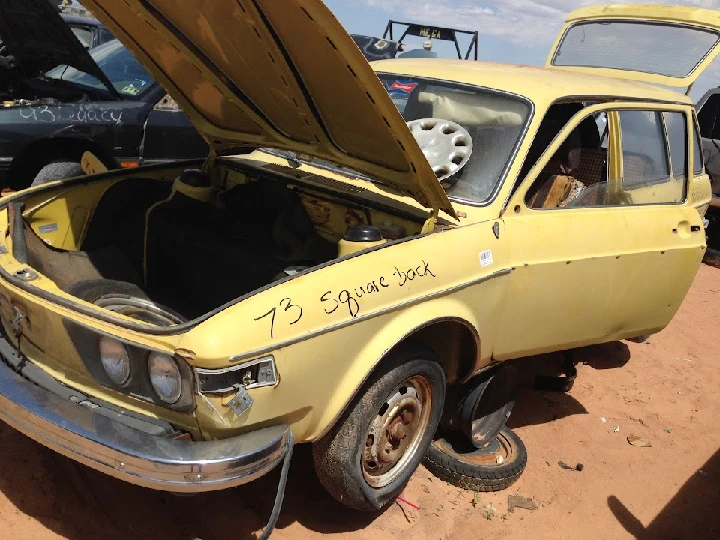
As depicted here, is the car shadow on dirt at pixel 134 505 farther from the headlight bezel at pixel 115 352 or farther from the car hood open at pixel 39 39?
the car hood open at pixel 39 39

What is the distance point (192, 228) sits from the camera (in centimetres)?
347

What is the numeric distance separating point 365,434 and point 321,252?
3.26 feet

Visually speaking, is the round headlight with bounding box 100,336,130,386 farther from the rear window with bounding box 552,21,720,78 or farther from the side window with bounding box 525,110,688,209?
the rear window with bounding box 552,21,720,78

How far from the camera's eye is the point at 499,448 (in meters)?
3.74

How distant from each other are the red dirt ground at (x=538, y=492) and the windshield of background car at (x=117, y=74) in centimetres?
411

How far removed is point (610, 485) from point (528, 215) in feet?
5.32

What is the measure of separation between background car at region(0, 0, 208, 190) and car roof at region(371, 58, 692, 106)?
271 cm

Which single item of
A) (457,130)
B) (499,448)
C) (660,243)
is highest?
(457,130)

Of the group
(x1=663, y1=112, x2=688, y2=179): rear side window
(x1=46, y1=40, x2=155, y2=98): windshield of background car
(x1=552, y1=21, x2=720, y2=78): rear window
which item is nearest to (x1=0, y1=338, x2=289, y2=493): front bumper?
(x1=663, y1=112, x2=688, y2=179): rear side window

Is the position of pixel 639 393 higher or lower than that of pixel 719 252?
higher

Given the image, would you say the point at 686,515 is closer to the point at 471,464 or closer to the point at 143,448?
the point at 471,464

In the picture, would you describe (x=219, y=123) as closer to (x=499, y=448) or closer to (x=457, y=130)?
(x=457, y=130)

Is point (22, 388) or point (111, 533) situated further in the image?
point (111, 533)

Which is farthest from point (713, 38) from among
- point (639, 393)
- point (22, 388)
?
point (22, 388)
